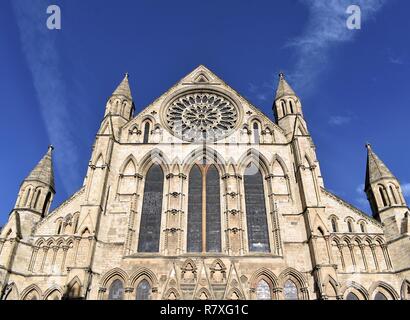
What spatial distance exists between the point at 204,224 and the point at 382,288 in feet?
33.8

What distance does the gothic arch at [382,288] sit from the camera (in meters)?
17.9

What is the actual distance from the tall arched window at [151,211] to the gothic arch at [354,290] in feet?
34.6

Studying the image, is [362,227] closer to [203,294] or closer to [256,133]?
[256,133]

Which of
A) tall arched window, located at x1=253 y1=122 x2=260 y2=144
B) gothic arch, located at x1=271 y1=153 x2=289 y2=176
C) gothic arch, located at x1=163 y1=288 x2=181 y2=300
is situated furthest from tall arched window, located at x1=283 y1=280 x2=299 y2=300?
tall arched window, located at x1=253 y1=122 x2=260 y2=144

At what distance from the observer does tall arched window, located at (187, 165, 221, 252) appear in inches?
805

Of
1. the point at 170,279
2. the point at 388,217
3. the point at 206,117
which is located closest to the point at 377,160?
the point at 388,217

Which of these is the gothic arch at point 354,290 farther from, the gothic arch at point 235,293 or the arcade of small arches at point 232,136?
the arcade of small arches at point 232,136

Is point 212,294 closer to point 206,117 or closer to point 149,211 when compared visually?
point 149,211

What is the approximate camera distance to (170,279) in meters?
18.2

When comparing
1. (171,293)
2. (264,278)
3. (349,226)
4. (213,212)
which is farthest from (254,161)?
(171,293)

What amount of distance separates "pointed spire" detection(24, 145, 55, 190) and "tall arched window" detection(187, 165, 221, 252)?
9495 mm

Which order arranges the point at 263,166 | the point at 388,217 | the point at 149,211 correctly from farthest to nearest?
1. the point at 263,166
2. the point at 149,211
3. the point at 388,217
